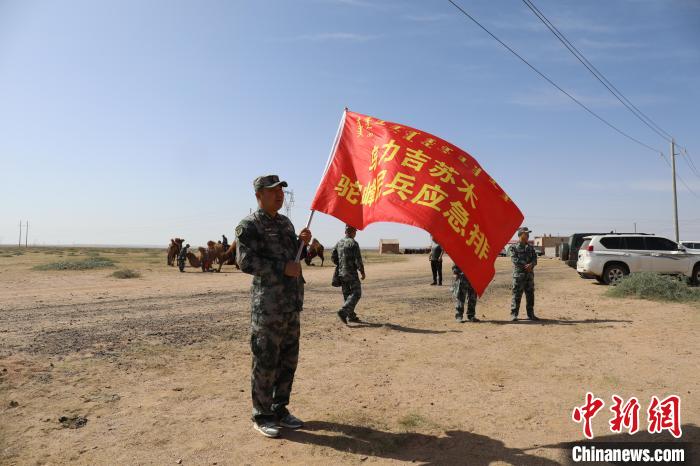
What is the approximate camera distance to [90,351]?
23.5 feet

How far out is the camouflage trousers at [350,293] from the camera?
384 inches

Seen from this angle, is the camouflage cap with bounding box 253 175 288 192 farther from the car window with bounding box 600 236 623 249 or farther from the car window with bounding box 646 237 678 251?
the car window with bounding box 646 237 678 251

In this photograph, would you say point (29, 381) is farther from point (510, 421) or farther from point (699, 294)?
point (699, 294)

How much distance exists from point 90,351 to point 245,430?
402cm

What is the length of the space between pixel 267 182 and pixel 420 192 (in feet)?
4.57

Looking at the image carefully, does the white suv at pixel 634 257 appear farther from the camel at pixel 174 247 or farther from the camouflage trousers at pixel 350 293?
the camel at pixel 174 247

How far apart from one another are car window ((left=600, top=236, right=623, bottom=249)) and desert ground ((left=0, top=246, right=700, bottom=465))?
265 inches

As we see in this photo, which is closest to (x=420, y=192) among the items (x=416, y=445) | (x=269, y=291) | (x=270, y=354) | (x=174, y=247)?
(x=269, y=291)

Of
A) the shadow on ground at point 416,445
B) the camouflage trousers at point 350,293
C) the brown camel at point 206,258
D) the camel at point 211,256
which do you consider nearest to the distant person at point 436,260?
the camouflage trousers at point 350,293

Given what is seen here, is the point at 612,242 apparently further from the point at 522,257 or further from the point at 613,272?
the point at 522,257

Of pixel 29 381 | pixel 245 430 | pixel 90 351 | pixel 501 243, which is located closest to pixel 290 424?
pixel 245 430

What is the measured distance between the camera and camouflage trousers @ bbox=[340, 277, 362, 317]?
9766 mm

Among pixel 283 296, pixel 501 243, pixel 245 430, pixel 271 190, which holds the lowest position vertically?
pixel 245 430

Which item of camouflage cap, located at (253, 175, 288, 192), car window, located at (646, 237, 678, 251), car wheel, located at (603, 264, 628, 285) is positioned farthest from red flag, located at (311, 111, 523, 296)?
car window, located at (646, 237, 678, 251)
